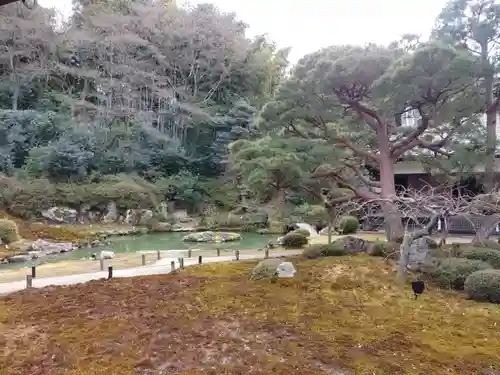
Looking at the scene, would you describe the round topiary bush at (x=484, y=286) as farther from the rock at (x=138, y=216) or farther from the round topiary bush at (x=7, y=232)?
the rock at (x=138, y=216)

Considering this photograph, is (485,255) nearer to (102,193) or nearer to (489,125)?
(489,125)

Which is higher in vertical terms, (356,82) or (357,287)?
(356,82)

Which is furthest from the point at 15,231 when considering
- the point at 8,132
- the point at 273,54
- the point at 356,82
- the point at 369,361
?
the point at 273,54

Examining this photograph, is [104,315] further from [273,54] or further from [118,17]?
[273,54]

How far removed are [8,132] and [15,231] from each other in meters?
10.2

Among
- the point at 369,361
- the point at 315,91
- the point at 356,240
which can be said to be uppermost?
the point at 315,91

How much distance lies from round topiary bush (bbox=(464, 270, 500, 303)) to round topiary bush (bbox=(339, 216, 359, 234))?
858 centimetres

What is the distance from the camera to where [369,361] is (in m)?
4.39

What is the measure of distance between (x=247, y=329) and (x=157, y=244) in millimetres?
11724

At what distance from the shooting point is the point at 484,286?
21.0ft

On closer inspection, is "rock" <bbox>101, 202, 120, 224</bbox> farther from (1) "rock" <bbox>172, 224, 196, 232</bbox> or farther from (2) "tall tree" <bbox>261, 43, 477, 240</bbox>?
(2) "tall tree" <bbox>261, 43, 477, 240</bbox>

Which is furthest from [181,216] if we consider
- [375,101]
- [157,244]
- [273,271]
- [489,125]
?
[489,125]

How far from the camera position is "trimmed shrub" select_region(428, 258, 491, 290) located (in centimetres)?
714

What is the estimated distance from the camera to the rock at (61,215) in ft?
65.4
